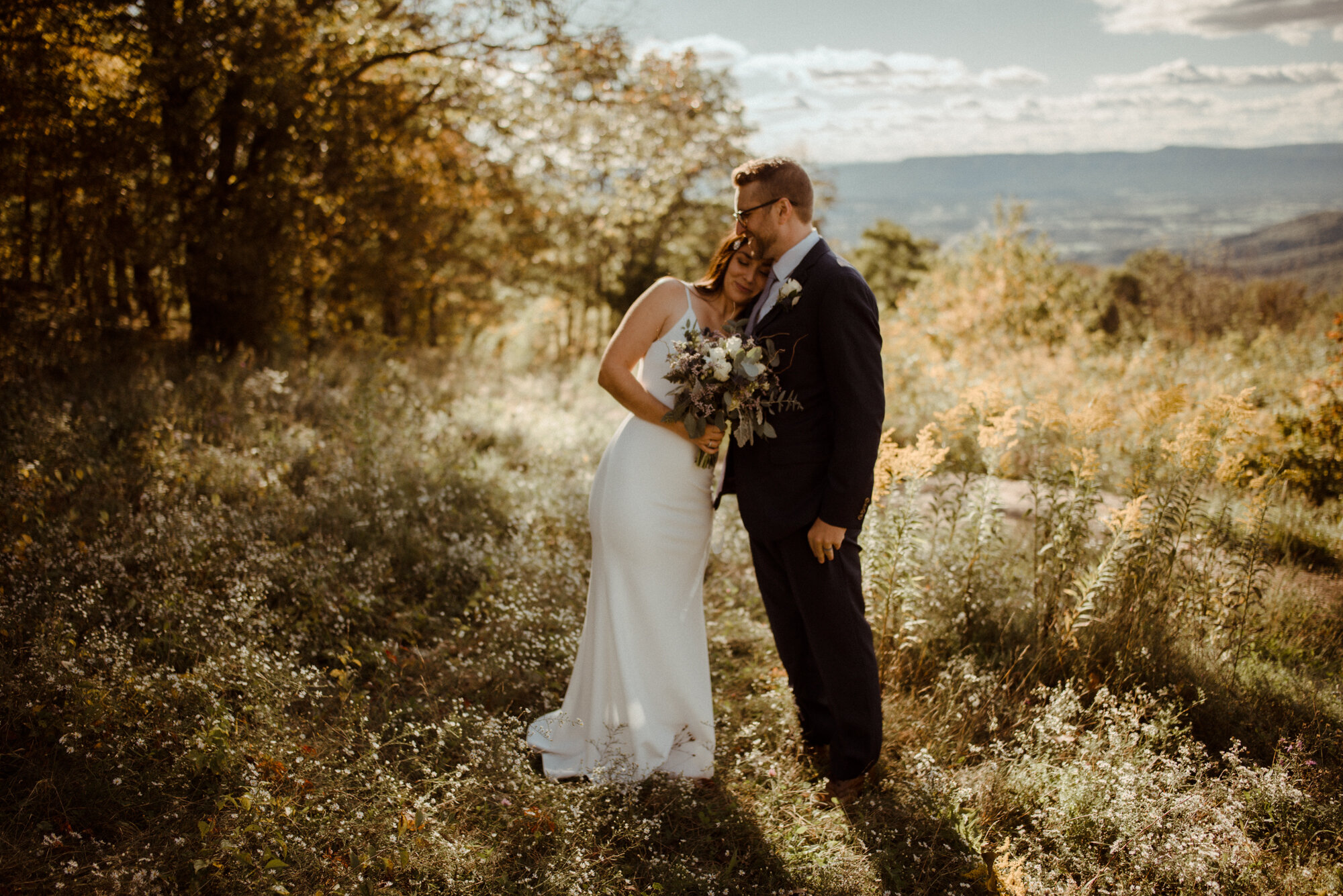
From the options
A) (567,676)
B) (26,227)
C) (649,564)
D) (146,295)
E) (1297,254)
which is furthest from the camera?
(1297,254)

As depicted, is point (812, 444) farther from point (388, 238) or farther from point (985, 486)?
point (388, 238)

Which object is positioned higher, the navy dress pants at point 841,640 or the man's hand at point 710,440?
the man's hand at point 710,440

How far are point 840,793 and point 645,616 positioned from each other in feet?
4.00

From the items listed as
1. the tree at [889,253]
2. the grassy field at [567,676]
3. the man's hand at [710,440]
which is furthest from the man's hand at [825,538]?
the tree at [889,253]

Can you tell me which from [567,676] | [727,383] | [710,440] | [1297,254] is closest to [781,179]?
[727,383]

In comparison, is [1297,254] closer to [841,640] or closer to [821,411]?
[821,411]

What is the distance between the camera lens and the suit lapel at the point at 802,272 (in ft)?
9.95

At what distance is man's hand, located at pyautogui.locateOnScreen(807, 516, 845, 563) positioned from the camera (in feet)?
9.95

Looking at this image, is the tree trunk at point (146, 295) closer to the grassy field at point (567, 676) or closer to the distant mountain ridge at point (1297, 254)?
the grassy field at point (567, 676)

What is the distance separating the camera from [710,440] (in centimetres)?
324

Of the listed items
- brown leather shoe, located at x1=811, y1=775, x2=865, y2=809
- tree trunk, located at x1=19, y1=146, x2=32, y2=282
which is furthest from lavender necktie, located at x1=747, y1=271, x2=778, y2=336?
tree trunk, located at x1=19, y1=146, x2=32, y2=282

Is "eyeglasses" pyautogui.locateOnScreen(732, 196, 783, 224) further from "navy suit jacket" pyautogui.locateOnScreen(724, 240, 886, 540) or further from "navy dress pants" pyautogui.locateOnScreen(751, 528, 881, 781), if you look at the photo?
"navy dress pants" pyautogui.locateOnScreen(751, 528, 881, 781)

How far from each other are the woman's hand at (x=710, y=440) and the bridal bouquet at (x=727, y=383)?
0.18 ft

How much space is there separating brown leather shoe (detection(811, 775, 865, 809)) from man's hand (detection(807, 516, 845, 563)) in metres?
1.11
